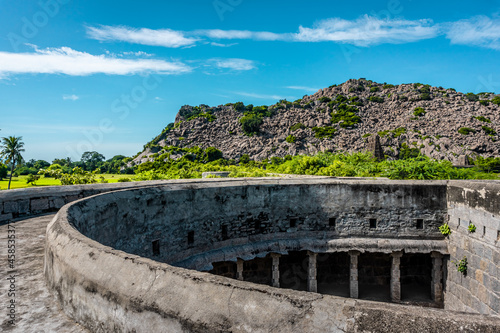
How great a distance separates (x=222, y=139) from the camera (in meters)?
70.4

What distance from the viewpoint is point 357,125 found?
6488 cm

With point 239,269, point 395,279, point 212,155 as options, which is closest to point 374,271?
point 395,279

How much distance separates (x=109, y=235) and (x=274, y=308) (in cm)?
514

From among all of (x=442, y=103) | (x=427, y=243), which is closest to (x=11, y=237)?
(x=427, y=243)

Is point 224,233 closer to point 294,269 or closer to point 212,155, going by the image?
point 294,269

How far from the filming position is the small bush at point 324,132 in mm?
Result: 61716

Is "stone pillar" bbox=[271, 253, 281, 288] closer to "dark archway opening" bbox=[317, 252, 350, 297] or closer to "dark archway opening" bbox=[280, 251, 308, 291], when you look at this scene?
"dark archway opening" bbox=[280, 251, 308, 291]

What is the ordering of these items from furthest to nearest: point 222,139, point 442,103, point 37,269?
point 222,139 → point 442,103 → point 37,269

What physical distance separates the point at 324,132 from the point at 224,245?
55.9m

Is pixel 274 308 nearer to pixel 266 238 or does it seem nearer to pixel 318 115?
pixel 266 238

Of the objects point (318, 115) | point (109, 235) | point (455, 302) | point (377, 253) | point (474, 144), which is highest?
point (318, 115)

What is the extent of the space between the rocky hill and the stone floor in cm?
4706

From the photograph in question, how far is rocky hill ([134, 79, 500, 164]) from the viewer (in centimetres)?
5334

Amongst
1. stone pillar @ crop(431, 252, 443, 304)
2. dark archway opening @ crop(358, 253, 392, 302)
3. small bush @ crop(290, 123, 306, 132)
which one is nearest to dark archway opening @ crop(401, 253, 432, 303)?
dark archway opening @ crop(358, 253, 392, 302)
